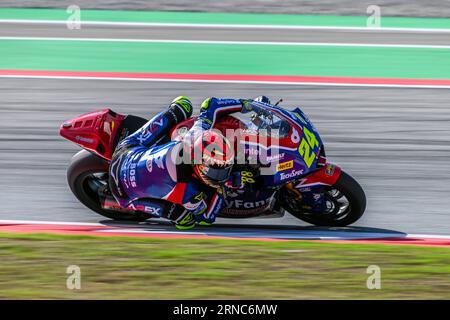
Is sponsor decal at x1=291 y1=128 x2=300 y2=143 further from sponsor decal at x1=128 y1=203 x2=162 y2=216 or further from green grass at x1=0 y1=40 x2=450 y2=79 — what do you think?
green grass at x1=0 y1=40 x2=450 y2=79

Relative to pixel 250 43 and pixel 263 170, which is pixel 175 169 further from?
pixel 250 43

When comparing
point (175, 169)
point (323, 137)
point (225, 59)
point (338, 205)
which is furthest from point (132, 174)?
point (225, 59)

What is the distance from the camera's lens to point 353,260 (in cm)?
755

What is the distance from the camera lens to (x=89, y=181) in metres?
8.66

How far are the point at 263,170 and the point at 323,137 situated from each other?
293 centimetres

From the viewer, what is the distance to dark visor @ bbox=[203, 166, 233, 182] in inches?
296

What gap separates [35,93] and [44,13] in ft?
13.6

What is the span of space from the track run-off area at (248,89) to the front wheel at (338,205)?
0.14m

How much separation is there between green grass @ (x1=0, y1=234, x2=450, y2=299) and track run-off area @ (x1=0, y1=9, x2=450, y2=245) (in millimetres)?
470

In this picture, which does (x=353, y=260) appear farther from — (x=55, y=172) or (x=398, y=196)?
(x=55, y=172)

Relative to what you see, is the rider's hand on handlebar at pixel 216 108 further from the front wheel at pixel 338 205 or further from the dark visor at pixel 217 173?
the front wheel at pixel 338 205

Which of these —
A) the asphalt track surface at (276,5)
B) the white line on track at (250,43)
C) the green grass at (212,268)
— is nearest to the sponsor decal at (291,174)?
the green grass at (212,268)

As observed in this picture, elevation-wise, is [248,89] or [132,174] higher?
[248,89]
